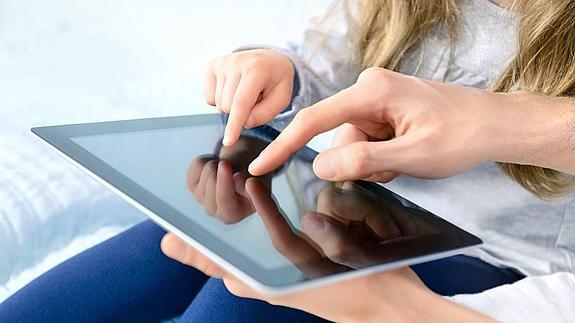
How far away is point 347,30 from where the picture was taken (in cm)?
73

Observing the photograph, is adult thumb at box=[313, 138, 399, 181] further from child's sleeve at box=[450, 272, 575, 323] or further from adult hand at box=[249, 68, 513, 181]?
child's sleeve at box=[450, 272, 575, 323]

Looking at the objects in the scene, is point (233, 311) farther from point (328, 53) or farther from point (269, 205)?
point (328, 53)

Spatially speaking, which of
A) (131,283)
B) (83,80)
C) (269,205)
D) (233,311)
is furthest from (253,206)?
(83,80)

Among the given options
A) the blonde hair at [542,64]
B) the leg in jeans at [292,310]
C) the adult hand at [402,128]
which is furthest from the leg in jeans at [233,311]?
the blonde hair at [542,64]

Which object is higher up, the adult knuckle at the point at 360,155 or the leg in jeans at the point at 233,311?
the adult knuckle at the point at 360,155

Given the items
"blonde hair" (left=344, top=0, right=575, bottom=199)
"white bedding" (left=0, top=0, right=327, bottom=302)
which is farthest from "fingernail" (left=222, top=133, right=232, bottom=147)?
"white bedding" (left=0, top=0, right=327, bottom=302)

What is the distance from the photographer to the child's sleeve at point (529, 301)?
50 centimetres

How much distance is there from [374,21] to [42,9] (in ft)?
2.36

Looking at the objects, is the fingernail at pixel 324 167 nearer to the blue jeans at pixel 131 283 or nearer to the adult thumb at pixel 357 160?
the adult thumb at pixel 357 160

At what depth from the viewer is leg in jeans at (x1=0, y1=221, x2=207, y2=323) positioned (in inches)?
24.2

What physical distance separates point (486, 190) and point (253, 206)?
0.26 meters

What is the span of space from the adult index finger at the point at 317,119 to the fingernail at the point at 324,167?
0.02 meters

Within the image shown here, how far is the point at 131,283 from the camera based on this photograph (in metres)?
0.64

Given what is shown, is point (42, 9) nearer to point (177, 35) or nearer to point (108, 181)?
point (177, 35)
